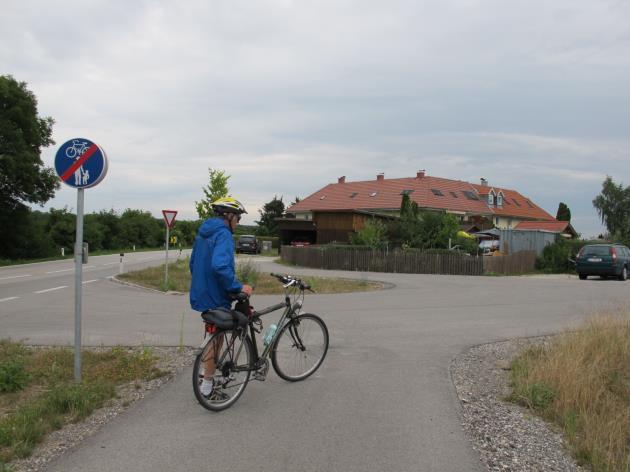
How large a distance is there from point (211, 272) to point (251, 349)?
86cm

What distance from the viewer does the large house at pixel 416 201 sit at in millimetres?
54131

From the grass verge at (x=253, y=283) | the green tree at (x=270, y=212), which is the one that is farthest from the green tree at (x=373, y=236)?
the green tree at (x=270, y=212)

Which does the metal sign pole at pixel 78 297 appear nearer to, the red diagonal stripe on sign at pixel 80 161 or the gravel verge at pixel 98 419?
the red diagonal stripe on sign at pixel 80 161

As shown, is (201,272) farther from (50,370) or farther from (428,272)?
(428,272)

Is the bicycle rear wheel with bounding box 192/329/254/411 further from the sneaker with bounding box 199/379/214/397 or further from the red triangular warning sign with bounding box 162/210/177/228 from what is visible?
the red triangular warning sign with bounding box 162/210/177/228

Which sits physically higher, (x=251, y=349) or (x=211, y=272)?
(x=211, y=272)

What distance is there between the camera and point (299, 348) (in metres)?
6.19

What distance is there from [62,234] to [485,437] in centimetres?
4359

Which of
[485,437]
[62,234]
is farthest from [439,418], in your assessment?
[62,234]

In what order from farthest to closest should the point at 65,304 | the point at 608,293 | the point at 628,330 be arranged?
the point at 608,293 → the point at 65,304 → the point at 628,330

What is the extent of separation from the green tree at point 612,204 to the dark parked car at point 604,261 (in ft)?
172

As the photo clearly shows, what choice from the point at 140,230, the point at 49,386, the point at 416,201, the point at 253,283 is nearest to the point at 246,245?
the point at 140,230

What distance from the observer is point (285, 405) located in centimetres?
535

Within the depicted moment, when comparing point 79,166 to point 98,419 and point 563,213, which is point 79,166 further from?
point 563,213
